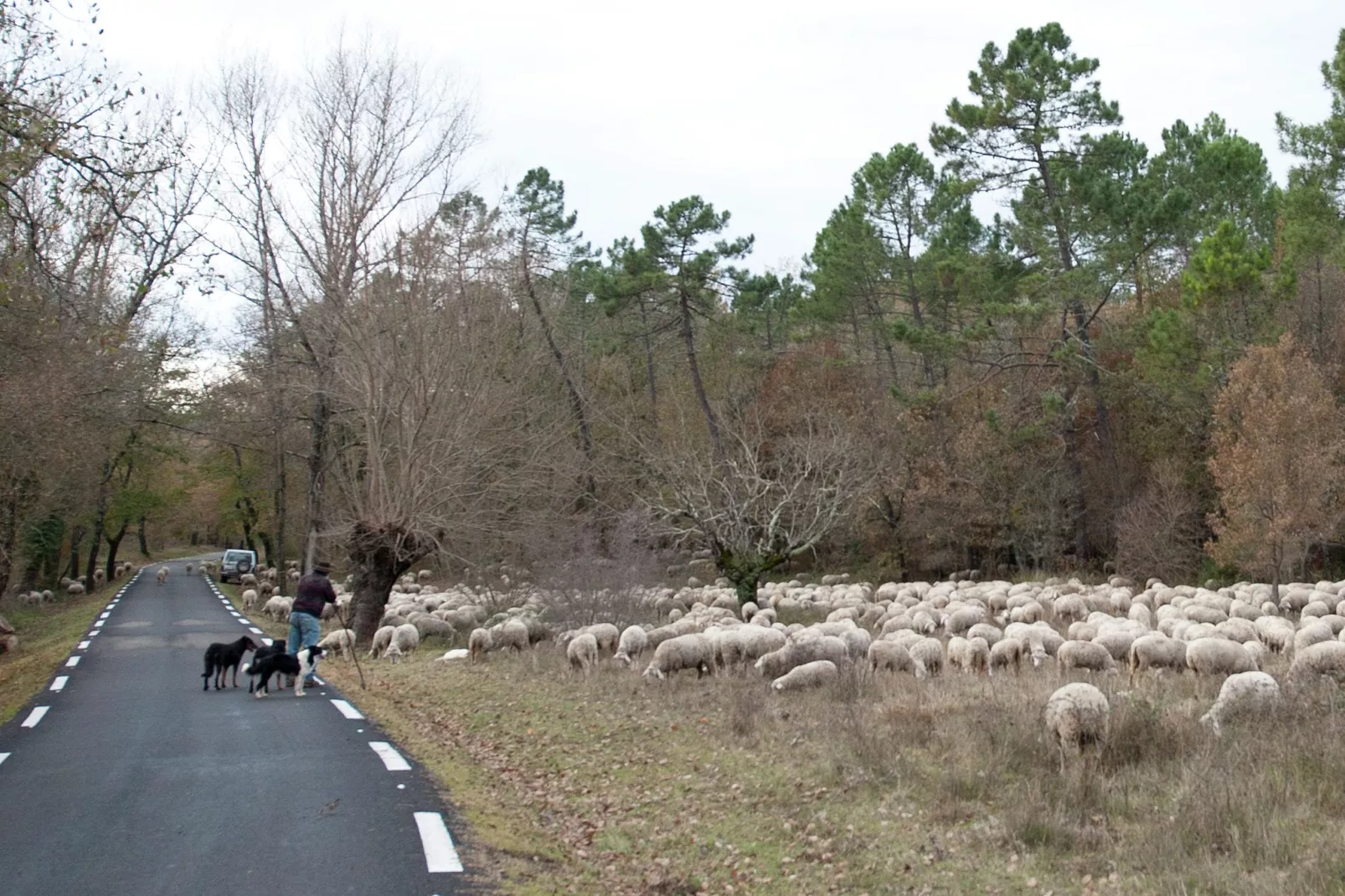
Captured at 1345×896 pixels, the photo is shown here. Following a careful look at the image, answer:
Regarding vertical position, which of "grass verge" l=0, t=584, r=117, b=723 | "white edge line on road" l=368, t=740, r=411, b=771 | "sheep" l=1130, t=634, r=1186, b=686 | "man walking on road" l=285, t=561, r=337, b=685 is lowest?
"grass verge" l=0, t=584, r=117, b=723

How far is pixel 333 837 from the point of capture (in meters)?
7.09

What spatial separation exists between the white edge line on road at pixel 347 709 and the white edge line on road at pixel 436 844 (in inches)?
197

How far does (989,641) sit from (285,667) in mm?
9999

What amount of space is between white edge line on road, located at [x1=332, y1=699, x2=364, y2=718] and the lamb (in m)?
5.99

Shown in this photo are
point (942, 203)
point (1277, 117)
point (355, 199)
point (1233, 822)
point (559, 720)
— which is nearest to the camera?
point (1233, 822)

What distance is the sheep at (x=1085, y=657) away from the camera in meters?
14.1

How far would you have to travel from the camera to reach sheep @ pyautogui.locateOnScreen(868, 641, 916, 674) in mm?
14812

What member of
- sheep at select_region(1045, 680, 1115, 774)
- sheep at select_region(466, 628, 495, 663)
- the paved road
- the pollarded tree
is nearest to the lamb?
sheep at select_region(466, 628, 495, 663)

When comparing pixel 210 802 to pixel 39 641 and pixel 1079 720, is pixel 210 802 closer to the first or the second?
pixel 1079 720

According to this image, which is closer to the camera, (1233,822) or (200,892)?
(200,892)

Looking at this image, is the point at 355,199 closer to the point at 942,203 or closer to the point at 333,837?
the point at 333,837

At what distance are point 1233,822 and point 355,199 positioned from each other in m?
21.3

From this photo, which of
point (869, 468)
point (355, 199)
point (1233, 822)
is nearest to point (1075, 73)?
point (869, 468)

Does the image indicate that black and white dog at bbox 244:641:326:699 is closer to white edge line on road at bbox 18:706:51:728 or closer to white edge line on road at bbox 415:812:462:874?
white edge line on road at bbox 18:706:51:728
